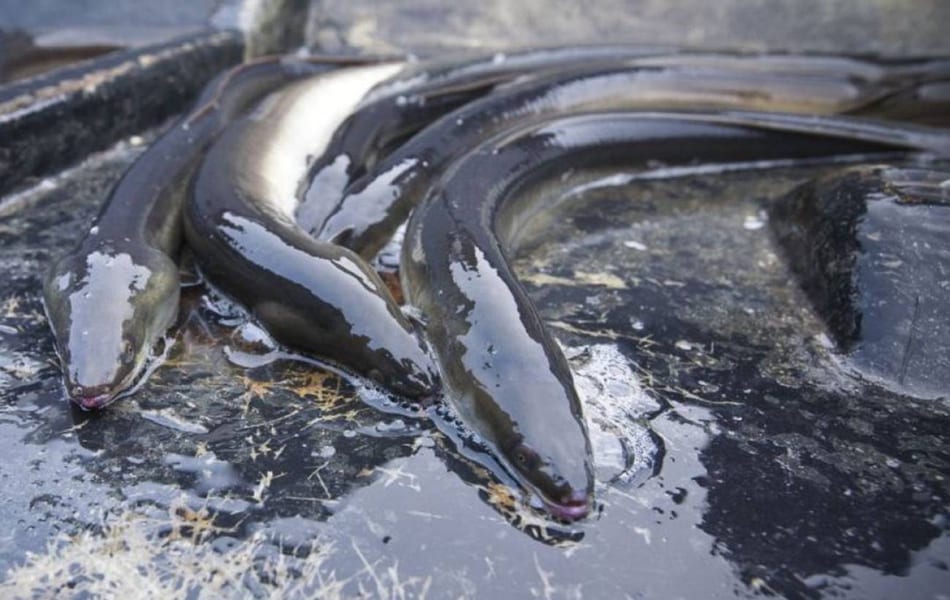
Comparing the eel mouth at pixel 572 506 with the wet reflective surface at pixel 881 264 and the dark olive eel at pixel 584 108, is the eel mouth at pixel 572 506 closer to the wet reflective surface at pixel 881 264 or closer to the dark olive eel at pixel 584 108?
the wet reflective surface at pixel 881 264

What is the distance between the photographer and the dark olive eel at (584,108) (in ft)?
8.55

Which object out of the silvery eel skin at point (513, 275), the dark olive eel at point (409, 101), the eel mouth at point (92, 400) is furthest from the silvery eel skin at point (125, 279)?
the silvery eel skin at point (513, 275)

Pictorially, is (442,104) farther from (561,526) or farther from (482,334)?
(561,526)

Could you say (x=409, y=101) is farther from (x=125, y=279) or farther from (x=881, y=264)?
(x=881, y=264)

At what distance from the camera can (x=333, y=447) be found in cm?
187

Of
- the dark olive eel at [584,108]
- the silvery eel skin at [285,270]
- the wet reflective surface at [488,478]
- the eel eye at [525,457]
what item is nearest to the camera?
the wet reflective surface at [488,478]

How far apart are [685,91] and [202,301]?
6.44 ft

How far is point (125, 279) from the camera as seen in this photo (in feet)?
7.21

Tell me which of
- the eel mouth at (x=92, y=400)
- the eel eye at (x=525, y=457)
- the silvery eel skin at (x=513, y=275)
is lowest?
the eel mouth at (x=92, y=400)

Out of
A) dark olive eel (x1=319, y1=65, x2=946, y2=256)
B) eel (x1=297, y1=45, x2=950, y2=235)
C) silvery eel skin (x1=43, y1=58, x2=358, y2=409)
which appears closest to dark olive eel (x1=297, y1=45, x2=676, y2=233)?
eel (x1=297, y1=45, x2=950, y2=235)

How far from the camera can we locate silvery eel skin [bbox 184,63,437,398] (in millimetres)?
2043

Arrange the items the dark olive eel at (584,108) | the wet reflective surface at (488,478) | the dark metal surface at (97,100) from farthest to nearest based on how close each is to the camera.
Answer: the dark metal surface at (97,100), the dark olive eel at (584,108), the wet reflective surface at (488,478)

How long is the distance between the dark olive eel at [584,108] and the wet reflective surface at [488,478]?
0.52 metres

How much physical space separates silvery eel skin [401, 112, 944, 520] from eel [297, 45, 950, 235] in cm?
37
